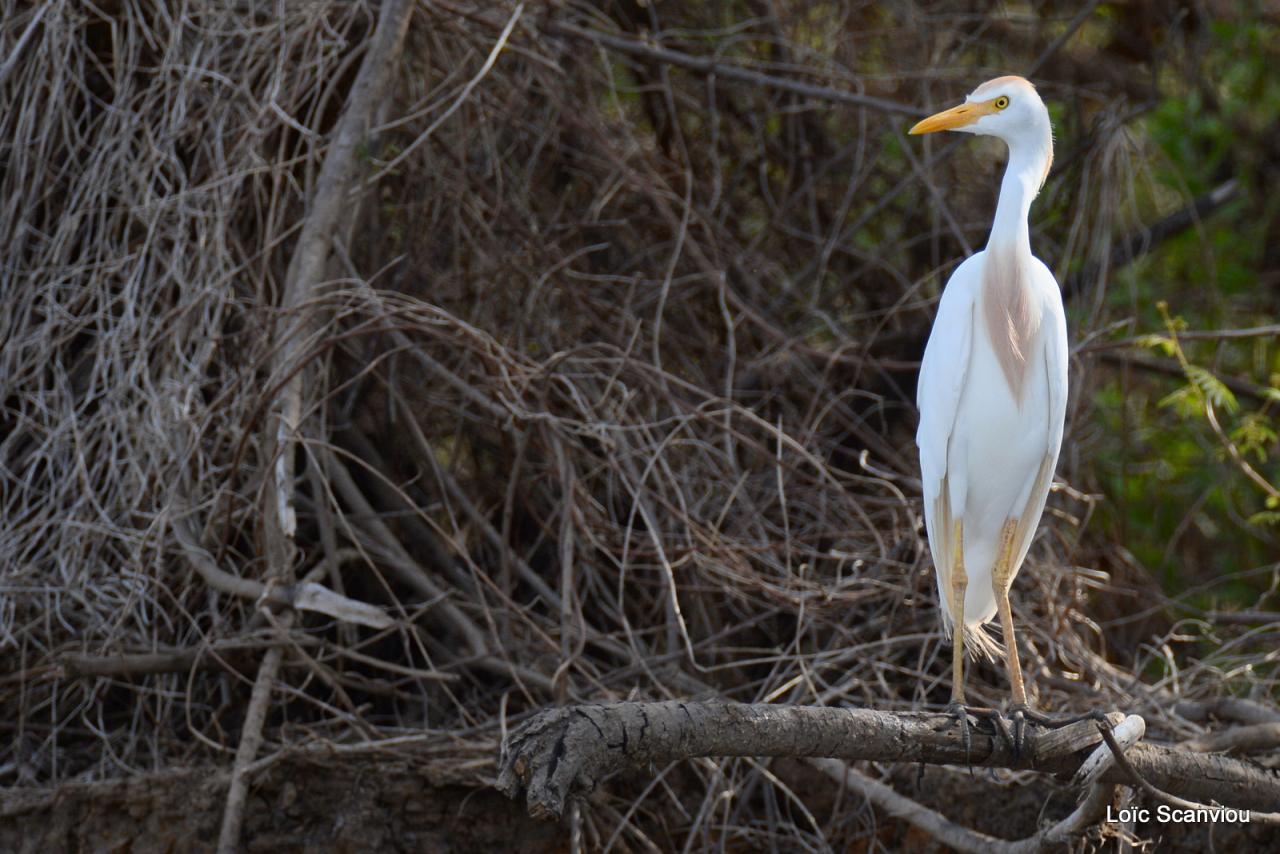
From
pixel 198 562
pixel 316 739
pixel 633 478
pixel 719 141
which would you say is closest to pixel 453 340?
pixel 633 478

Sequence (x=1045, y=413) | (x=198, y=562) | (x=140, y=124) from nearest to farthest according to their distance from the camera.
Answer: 1. (x=1045, y=413)
2. (x=198, y=562)
3. (x=140, y=124)

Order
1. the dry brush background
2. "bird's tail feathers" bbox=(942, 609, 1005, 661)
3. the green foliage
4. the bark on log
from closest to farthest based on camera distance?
1. the bark on log
2. "bird's tail feathers" bbox=(942, 609, 1005, 661)
3. the dry brush background
4. the green foliage

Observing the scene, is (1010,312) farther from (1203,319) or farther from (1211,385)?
(1203,319)

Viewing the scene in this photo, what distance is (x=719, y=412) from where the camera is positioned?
274 cm

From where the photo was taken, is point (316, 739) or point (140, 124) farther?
point (140, 124)

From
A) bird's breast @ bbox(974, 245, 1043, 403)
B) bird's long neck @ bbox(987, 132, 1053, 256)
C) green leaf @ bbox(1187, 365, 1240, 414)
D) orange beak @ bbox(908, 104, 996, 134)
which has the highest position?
orange beak @ bbox(908, 104, 996, 134)

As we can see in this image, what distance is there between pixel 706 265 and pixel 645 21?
40.6 inches

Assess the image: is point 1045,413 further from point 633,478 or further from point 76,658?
point 76,658

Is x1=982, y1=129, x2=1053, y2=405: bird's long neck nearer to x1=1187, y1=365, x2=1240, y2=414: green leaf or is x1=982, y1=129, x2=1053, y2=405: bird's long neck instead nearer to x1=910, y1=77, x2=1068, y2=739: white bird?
x1=910, y1=77, x2=1068, y2=739: white bird

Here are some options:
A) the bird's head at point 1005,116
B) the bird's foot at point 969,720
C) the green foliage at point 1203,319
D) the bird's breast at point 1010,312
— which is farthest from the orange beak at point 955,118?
the green foliage at point 1203,319

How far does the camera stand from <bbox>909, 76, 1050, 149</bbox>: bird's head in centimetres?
223
